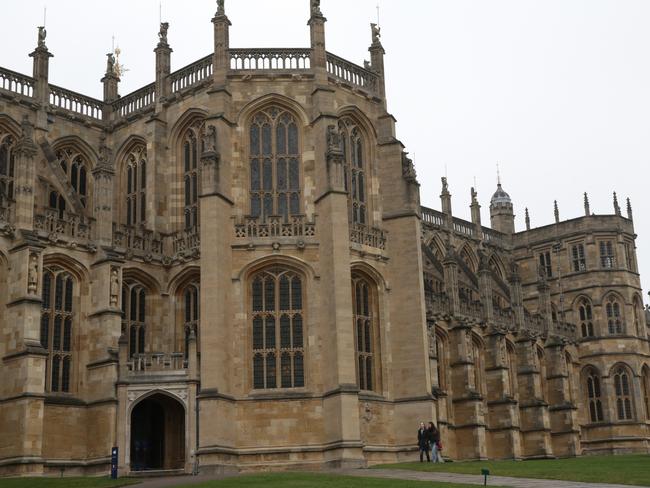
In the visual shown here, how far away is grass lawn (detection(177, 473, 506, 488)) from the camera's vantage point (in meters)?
26.6

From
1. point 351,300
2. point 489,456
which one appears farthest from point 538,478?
point 489,456

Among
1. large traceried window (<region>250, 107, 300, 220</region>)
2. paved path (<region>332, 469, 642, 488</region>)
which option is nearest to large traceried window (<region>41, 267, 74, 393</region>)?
large traceried window (<region>250, 107, 300, 220</region>)

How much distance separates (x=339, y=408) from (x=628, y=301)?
38.5 metres

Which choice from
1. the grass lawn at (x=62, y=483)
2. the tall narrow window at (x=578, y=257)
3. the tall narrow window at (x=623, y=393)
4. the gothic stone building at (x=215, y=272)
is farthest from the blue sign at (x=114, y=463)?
the tall narrow window at (x=578, y=257)

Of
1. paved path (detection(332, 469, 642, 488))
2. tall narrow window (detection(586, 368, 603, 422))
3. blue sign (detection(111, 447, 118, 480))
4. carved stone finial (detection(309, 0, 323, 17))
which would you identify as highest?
carved stone finial (detection(309, 0, 323, 17))

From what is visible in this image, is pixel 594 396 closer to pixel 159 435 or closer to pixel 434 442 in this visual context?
pixel 434 442

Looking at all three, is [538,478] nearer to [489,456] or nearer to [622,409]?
[489,456]

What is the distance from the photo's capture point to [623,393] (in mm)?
68938

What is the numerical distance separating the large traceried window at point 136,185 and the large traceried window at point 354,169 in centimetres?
976

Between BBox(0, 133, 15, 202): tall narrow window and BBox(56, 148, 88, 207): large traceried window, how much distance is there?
2604 mm

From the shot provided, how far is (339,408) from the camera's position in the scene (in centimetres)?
3866

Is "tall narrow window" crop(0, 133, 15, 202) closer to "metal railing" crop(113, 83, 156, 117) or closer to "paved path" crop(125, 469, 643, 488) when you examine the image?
"metal railing" crop(113, 83, 156, 117)

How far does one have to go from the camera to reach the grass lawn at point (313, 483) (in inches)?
1046

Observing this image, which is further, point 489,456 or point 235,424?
point 489,456
